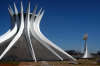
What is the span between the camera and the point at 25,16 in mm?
23703

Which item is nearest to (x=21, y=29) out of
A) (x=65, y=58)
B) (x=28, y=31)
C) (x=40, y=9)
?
(x=28, y=31)

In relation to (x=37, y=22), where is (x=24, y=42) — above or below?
below

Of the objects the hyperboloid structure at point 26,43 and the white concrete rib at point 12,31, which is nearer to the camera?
the hyperboloid structure at point 26,43

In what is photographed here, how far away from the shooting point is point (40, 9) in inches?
963

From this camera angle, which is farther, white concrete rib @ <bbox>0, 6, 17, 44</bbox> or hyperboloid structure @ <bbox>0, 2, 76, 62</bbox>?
white concrete rib @ <bbox>0, 6, 17, 44</bbox>

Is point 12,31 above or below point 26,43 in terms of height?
above

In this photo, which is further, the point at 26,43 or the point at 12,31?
the point at 12,31

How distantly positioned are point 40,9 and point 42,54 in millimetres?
9737

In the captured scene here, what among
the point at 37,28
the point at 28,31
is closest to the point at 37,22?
the point at 37,28

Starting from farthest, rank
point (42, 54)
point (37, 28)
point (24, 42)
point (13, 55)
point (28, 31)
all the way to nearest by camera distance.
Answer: point (37, 28)
point (28, 31)
point (24, 42)
point (42, 54)
point (13, 55)

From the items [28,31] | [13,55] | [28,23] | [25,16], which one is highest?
[25,16]

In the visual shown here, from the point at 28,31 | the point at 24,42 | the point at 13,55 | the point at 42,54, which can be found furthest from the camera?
the point at 28,31

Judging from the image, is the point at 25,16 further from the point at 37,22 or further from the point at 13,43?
the point at 13,43

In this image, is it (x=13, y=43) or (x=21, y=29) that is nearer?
(x=13, y=43)
